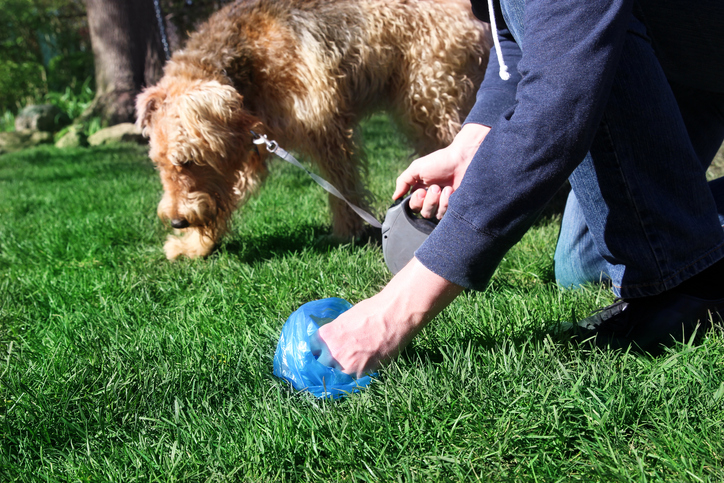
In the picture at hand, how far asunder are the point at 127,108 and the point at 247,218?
670cm

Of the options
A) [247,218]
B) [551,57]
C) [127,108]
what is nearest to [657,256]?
[551,57]

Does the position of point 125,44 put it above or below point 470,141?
below

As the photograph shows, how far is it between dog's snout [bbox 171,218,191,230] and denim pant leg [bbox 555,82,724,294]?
78.3 inches

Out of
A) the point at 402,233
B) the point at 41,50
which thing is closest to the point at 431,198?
the point at 402,233

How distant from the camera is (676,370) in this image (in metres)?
1.53

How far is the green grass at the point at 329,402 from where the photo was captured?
4.36 feet

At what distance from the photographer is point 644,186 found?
151 centimetres

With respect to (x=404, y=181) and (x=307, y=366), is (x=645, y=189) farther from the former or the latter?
(x=307, y=366)

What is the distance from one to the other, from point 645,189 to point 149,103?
2.62 m

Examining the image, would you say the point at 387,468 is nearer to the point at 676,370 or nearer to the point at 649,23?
the point at 676,370

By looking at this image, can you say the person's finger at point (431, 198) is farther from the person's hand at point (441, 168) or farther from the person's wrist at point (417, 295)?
the person's wrist at point (417, 295)

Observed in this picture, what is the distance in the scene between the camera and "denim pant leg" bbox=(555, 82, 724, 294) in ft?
6.30

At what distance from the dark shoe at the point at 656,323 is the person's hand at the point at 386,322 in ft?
1.88

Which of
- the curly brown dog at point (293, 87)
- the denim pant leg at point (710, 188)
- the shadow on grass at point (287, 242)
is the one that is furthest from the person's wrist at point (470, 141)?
the curly brown dog at point (293, 87)
